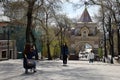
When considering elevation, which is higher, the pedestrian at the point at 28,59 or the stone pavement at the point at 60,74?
the pedestrian at the point at 28,59

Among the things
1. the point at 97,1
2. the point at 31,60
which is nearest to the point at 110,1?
the point at 97,1

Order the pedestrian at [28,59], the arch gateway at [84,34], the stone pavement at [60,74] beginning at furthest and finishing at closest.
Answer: the arch gateway at [84,34] → the pedestrian at [28,59] → the stone pavement at [60,74]

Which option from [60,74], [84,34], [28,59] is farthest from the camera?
[84,34]

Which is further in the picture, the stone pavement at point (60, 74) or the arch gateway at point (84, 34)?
the arch gateway at point (84, 34)

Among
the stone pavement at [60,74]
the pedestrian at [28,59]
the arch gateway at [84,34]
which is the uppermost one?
the arch gateway at [84,34]

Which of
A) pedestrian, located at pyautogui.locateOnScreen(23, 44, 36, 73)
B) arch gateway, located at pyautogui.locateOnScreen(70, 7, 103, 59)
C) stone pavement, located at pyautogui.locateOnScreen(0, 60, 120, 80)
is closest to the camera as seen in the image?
stone pavement, located at pyautogui.locateOnScreen(0, 60, 120, 80)

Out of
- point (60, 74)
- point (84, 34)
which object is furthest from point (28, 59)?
point (84, 34)

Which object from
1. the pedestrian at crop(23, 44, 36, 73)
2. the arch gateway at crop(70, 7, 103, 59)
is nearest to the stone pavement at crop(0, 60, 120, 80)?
the pedestrian at crop(23, 44, 36, 73)

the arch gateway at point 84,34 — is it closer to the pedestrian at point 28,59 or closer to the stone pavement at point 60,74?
the stone pavement at point 60,74

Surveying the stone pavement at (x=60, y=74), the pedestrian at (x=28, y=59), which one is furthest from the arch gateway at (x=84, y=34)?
the pedestrian at (x=28, y=59)

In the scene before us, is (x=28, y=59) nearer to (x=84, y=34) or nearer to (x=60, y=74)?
(x=60, y=74)

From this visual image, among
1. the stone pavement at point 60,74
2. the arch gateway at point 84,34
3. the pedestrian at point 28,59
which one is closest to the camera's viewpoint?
the stone pavement at point 60,74

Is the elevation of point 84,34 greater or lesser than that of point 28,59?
greater

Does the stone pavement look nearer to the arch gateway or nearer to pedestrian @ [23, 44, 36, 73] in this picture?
pedestrian @ [23, 44, 36, 73]
